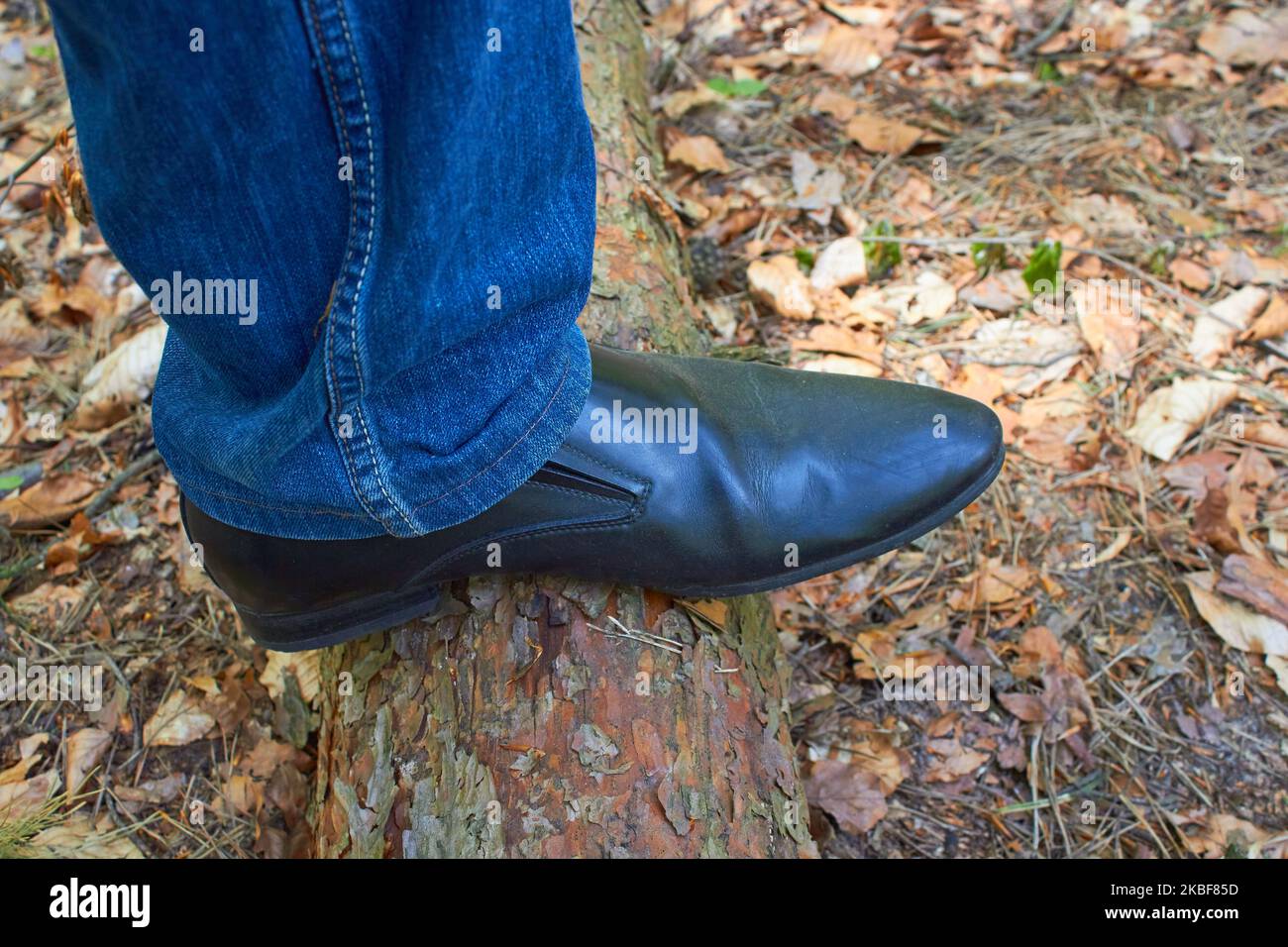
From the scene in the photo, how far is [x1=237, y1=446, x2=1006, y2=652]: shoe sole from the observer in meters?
1.25

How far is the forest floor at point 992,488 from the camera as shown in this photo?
57.8 inches

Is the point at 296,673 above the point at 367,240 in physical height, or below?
below

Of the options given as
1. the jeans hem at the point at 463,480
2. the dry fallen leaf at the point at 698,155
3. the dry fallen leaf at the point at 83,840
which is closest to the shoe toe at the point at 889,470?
the jeans hem at the point at 463,480

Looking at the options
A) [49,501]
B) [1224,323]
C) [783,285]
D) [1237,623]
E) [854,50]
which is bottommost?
[49,501]

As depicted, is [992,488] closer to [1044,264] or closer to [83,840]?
[1044,264]

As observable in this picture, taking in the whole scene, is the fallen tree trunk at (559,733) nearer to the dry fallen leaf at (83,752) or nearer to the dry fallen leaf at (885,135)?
the dry fallen leaf at (83,752)

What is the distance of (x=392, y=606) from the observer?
4.10ft

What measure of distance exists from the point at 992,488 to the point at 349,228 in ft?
4.51

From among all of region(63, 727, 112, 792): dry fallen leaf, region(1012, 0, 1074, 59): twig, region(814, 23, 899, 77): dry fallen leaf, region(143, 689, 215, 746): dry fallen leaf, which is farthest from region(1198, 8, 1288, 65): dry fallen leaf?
region(63, 727, 112, 792): dry fallen leaf

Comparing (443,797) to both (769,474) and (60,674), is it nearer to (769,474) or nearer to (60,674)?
(769,474)

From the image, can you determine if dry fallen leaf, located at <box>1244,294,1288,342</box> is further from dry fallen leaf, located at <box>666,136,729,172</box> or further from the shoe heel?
the shoe heel

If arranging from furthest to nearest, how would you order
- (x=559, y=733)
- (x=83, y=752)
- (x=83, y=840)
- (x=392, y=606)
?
(x=83, y=752)
(x=83, y=840)
(x=392, y=606)
(x=559, y=733)

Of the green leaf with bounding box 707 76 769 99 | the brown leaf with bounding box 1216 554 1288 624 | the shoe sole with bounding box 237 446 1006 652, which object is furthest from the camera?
the green leaf with bounding box 707 76 769 99

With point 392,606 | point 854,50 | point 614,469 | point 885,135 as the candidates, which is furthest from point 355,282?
point 854,50
